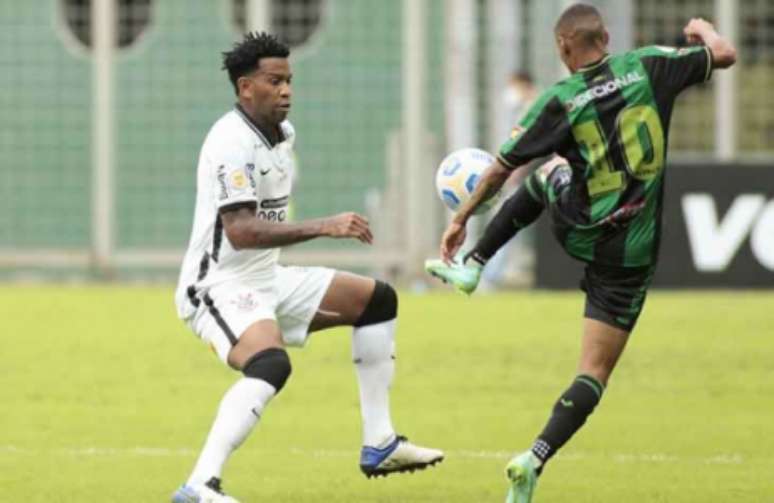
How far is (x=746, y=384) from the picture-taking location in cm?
1482

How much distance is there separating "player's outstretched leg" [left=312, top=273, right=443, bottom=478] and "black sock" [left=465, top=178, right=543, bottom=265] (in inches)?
21.2

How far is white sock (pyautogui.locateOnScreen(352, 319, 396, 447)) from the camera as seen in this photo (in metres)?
10.1

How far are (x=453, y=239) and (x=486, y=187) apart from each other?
292 millimetres

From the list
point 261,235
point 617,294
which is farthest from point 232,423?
point 617,294

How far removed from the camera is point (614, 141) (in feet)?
30.5

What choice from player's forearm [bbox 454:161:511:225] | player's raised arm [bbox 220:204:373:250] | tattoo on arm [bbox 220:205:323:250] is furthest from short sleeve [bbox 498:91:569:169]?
tattoo on arm [bbox 220:205:323:250]

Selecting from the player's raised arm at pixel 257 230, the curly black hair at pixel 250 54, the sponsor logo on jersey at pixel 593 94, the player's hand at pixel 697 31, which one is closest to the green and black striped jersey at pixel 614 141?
the sponsor logo on jersey at pixel 593 94

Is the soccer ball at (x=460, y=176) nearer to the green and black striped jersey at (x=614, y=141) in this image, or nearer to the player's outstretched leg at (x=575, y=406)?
the green and black striped jersey at (x=614, y=141)

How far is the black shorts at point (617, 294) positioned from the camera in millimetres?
9445

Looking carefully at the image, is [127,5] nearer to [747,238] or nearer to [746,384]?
[747,238]

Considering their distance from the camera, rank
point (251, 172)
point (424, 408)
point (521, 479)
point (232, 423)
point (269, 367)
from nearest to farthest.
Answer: point (521, 479) → point (232, 423) → point (269, 367) → point (251, 172) → point (424, 408)

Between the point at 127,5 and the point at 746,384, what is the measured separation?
46.8ft

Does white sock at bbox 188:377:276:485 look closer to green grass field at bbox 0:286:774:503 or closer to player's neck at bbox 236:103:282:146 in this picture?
green grass field at bbox 0:286:774:503

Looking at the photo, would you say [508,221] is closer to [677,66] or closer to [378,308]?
[378,308]
